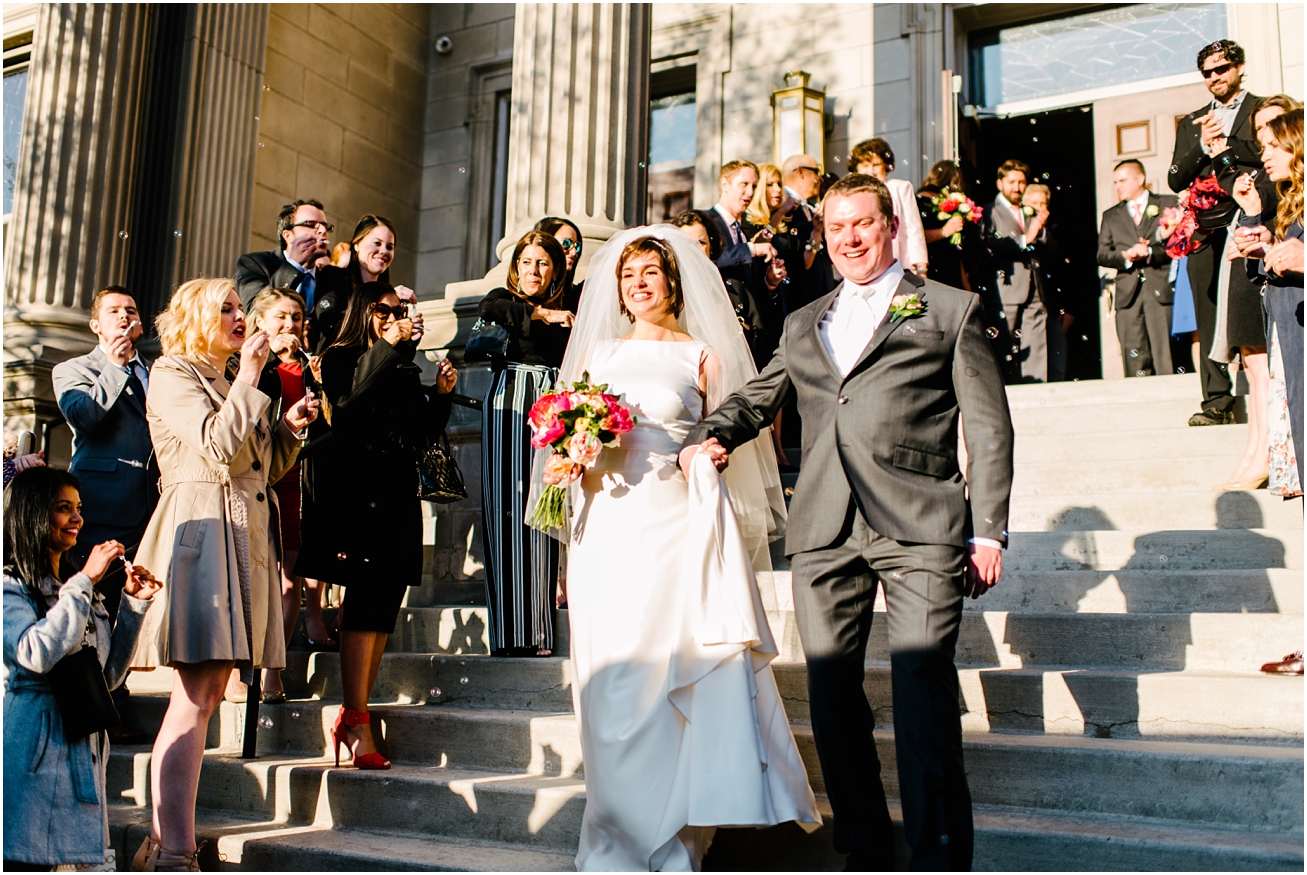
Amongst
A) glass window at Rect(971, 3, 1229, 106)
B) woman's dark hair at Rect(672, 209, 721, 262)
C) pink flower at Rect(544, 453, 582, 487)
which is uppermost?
glass window at Rect(971, 3, 1229, 106)

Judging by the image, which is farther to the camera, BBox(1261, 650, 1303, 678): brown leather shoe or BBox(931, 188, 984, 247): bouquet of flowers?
BBox(931, 188, 984, 247): bouquet of flowers

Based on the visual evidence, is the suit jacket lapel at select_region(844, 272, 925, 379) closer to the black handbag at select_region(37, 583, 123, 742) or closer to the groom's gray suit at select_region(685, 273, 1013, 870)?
the groom's gray suit at select_region(685, 273, 1013, 870)

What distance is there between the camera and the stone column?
32.8 ft

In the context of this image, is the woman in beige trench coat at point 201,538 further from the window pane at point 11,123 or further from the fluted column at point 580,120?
the window pane at point 11,123

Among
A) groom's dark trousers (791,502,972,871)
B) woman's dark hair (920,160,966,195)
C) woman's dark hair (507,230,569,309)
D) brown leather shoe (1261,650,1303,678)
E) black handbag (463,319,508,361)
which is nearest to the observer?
groom's dark trousers (791,502,972,871)

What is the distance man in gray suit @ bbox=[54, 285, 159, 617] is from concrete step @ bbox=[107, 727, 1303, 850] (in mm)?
1082

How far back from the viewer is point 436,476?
539 cm

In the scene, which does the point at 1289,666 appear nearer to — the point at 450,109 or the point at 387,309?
the point at 387,309

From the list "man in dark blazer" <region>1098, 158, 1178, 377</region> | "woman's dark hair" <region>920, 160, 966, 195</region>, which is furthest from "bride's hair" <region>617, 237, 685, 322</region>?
"man in dark blazer" <region>1098, 158, 1178, 377</region>

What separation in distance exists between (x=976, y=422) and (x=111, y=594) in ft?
13.9

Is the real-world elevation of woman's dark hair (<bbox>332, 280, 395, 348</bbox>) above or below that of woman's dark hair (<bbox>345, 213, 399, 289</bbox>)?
below

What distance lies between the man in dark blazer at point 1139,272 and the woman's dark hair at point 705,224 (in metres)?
4.33

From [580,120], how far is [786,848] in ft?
17.2

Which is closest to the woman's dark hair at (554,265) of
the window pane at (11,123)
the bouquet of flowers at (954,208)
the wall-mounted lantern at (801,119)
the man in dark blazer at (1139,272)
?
the bouquet of flowers at (954,208)
